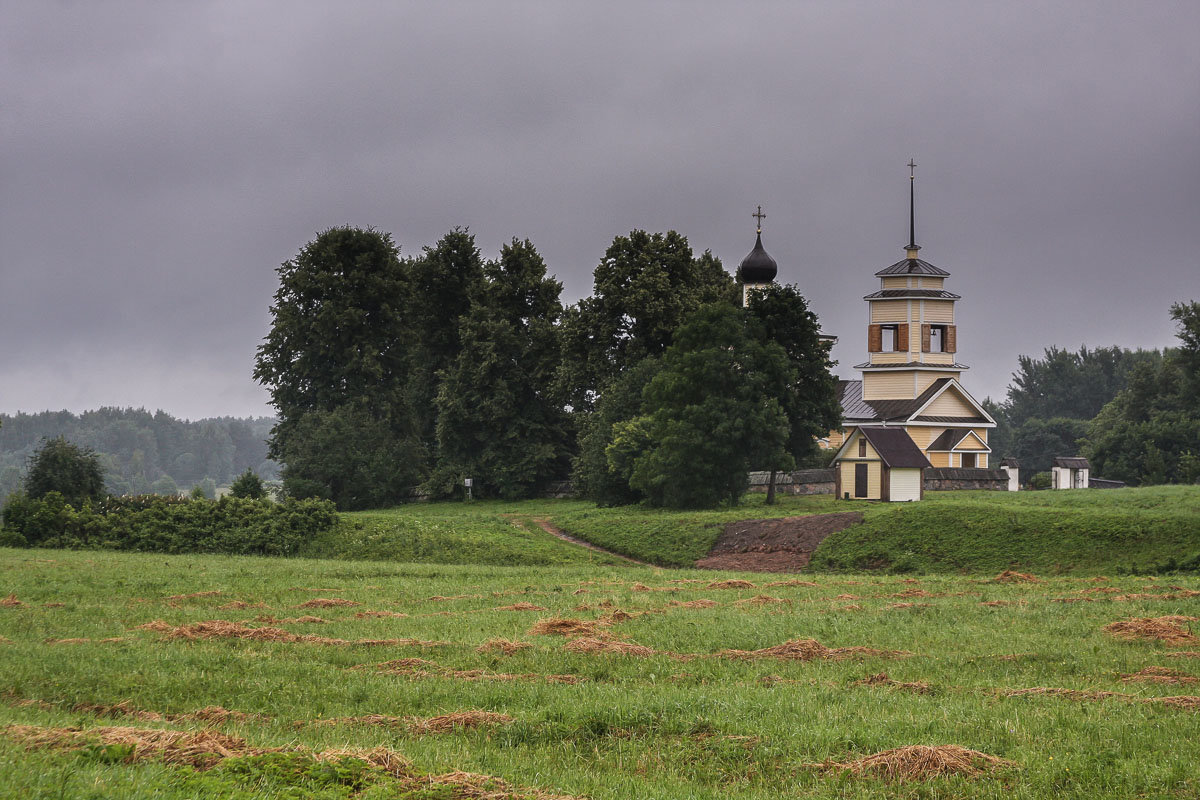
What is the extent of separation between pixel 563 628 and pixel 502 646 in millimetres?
2029

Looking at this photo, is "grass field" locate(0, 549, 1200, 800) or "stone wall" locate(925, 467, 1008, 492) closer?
"grass field" locate(0, 549, 1200, 800)

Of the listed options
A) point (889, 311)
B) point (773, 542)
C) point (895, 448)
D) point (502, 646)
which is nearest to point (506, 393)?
point (889, 311)

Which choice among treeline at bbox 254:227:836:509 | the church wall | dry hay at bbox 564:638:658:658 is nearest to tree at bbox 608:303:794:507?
treeline at bbox 254:227:836:509

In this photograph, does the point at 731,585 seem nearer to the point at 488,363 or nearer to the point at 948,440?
the point at 488,363

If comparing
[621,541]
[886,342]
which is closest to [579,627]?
[621,541]

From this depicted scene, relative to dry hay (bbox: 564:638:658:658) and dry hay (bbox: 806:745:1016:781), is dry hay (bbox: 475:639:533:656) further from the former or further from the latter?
dry hay (bbox: 806:745:1016:781)

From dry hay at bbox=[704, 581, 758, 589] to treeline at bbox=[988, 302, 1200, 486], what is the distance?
59317 mm

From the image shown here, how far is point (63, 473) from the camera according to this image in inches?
2025

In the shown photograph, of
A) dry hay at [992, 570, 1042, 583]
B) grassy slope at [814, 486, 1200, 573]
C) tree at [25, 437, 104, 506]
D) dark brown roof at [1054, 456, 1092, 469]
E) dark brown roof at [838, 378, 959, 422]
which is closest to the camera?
dry hay at [992, 570, 1042, 583]

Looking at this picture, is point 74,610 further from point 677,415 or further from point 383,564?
point 677,415

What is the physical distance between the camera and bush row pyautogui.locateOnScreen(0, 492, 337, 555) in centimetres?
4034

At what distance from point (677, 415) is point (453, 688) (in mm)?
39121

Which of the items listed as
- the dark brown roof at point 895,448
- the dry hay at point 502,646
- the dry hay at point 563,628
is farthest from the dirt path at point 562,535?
the dry hay at point 502,646

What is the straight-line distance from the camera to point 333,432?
69.7m
